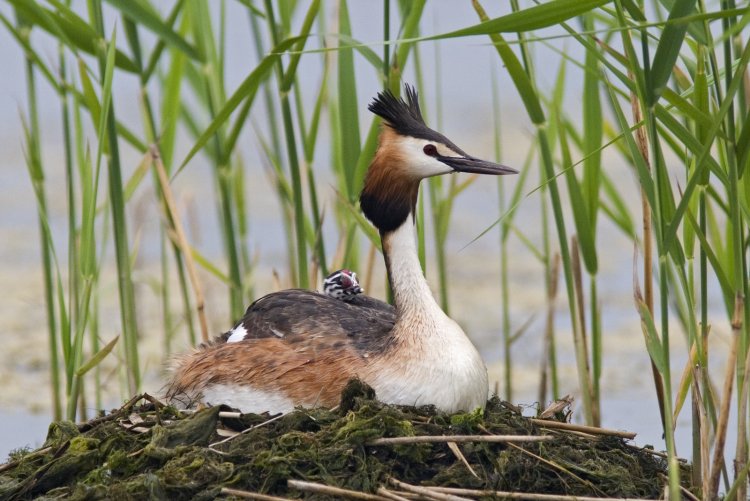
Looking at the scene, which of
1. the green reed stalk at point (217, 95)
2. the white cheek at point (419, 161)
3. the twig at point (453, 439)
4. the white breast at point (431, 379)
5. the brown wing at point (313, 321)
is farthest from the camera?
the green reed stalk at point (217, 95)

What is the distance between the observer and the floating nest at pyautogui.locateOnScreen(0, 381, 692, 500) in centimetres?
404

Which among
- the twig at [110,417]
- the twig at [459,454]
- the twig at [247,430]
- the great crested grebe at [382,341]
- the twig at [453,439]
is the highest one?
the great crested grebe at [382,341]

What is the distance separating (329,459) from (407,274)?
3.39 feet

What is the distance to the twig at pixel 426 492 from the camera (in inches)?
151

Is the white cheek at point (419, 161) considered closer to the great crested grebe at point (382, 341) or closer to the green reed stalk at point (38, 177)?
the great crested grebe at point (382, 341)

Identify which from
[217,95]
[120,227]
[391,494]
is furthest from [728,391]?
[217,95]

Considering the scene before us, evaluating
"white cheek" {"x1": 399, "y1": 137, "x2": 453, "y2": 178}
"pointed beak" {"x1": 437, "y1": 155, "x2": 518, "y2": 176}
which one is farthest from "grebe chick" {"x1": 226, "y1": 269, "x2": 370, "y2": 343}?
"pointed beak" {"x1": 437, "y1": 155, "x2": 518, "y2": 176}

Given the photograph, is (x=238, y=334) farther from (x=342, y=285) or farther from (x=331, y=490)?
(x=331, y=490)

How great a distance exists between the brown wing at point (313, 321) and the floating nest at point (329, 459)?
0.44 m

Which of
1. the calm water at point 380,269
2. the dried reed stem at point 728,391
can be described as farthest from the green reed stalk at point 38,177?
the dried reed stem at point 728,391

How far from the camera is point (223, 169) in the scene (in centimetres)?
545

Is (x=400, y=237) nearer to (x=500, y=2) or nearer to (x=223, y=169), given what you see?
(x=223, y=169)

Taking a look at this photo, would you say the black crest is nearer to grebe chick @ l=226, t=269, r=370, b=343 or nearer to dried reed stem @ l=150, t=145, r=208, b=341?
grebe chick @ l=226, t=269, r=370, b=343

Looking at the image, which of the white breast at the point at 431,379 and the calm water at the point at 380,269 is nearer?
the white breast at the point at 431,379
